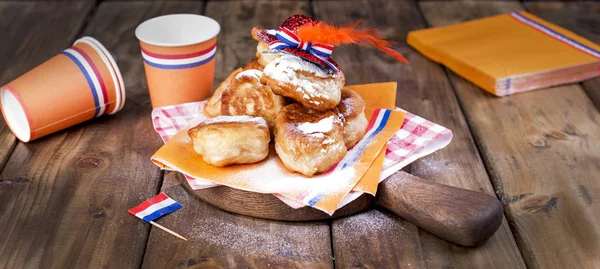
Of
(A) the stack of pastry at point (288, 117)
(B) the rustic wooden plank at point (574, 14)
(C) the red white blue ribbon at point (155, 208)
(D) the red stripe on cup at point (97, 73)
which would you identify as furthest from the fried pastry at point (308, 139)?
(B) the rustic wooden plank at point (574, 14)

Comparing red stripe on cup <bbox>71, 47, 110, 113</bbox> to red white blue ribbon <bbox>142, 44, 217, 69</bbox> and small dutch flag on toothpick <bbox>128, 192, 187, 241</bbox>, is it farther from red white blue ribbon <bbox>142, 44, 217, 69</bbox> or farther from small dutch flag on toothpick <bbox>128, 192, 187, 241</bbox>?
small dutch flag on toothpick <bbox>128, 192, 187, 241</bbox>

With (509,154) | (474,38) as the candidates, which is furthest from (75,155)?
(474,38)

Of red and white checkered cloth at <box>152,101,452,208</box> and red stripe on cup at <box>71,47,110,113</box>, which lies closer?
red and white checkered cloth at <box>152,101,452,208</box>

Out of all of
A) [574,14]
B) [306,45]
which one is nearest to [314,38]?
[306,45]

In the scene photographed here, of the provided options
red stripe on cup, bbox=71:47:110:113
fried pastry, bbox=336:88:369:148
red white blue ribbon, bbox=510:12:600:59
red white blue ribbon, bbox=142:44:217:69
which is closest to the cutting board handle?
fried pastry, bbox=336:88:369:148

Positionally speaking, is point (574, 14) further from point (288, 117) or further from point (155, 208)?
point (155, 208)

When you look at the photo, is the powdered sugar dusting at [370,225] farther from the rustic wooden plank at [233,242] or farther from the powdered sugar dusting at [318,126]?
the powdered sugar dusting at [318,126]

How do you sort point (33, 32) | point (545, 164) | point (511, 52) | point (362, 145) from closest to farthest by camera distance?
point (362, 145), point (545, 164), point (511, 52), point (33, 32)
